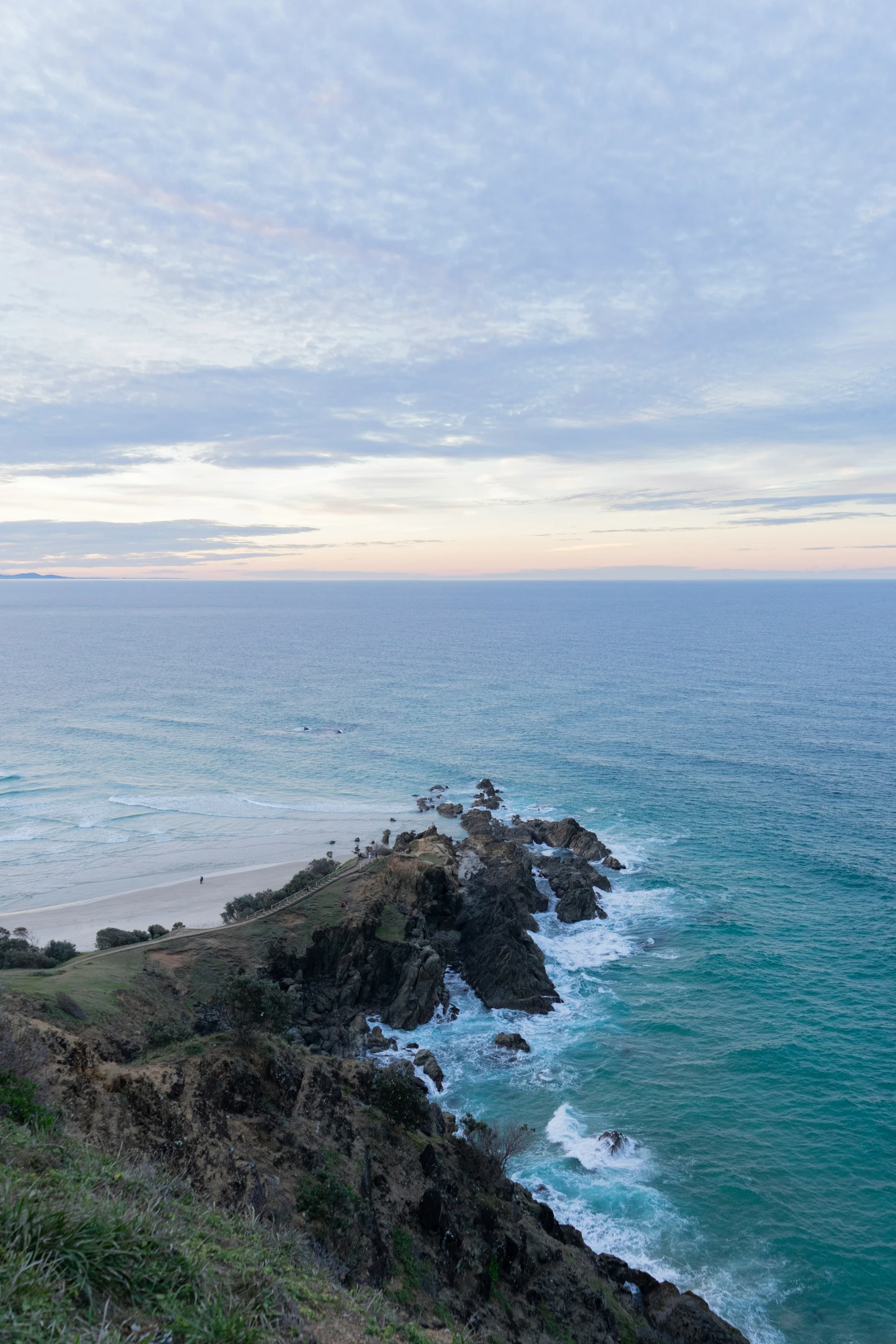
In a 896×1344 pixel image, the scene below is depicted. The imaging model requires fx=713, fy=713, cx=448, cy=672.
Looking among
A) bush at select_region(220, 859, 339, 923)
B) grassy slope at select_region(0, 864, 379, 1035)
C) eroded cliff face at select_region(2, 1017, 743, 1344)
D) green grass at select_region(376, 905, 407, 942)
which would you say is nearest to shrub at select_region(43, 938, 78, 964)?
grassy slope at select_region(0, 864, 379, 1035)

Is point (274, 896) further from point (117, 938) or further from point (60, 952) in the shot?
point (60, 952)

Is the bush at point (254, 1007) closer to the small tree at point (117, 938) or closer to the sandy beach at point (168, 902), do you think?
the small tree at point (117, 938)

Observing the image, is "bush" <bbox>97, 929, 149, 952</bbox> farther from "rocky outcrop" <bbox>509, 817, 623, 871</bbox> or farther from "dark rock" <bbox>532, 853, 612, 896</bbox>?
"rocky outcrop" <bbox>509, 817, 623, 871</bbox>

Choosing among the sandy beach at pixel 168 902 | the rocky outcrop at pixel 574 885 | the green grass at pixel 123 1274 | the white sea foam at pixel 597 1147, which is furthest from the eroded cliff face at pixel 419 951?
the green grass at pixel 123 1274

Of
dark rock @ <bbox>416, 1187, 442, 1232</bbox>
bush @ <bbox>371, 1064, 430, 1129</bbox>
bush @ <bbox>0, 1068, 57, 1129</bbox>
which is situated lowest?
dark rock @ <bbox>416, 1187, 442, 1232</bbox>

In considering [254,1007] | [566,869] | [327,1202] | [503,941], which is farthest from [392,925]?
[327,1202]
